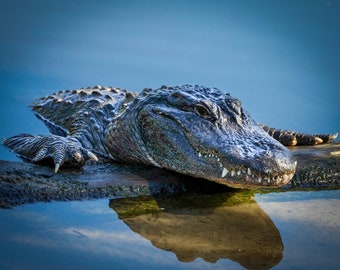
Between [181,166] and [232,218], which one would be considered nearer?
[232,218]

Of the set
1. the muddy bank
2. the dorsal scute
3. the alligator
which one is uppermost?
the dorsal scute

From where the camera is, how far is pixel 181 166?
4770 mm

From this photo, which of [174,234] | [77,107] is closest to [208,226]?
[174,234]

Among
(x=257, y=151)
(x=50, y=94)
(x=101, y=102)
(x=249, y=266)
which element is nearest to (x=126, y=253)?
(x=249, y=266)

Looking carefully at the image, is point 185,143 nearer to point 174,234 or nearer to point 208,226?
point 208,226

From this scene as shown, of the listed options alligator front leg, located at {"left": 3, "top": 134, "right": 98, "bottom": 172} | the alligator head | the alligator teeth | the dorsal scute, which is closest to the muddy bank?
alligator front leg, located at {"left": 3, "top": 134, "right": 98, "bottom": 172}

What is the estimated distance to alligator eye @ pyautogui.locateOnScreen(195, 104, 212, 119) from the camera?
4836mm

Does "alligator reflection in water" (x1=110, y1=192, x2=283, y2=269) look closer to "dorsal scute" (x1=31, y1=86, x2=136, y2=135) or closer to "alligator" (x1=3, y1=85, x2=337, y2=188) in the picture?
"alligator" (x1=3, y1=85, x2=337, y2=188)

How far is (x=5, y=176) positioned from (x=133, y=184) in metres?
1.09

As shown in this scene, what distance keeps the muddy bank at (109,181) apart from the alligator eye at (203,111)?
1.99 feet

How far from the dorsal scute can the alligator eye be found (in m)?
1.72

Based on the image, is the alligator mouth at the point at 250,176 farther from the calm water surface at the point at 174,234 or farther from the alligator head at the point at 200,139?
the calm water surface at the point at 174,234

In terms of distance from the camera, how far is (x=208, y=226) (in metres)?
4.12

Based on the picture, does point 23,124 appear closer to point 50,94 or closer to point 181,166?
point 50,94
